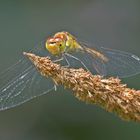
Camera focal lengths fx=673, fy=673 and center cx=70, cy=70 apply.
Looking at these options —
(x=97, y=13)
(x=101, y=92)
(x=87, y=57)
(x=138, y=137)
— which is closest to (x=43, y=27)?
(x=97, y=13)

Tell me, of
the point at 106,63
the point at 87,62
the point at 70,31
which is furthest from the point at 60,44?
the point at 70,31

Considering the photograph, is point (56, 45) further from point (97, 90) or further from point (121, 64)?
point (97, 90)

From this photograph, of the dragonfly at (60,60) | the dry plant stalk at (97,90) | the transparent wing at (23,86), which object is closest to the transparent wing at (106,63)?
the dragonfly at (60,60)

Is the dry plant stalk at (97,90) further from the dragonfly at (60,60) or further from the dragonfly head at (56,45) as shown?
the dragonfly head at (56,45)

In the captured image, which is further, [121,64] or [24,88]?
[121,64]

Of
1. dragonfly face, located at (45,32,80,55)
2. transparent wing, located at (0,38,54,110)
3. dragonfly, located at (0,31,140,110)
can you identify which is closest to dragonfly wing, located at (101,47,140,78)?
dragonfly, located at (0,31,140,110)

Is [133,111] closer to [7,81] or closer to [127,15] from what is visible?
[7,81]
